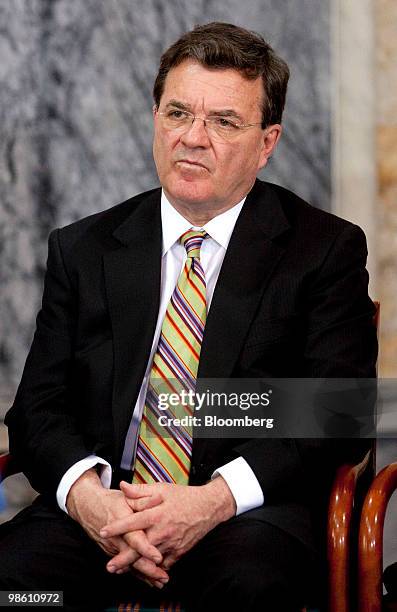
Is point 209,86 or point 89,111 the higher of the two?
point 89,111

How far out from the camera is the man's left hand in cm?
183

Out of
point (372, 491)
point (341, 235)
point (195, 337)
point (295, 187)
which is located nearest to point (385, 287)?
point (295, 187)

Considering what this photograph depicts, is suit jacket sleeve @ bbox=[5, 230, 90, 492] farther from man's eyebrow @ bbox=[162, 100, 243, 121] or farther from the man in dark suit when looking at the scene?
man's eyebrow @ bbox=[162, 100, 243, 121]

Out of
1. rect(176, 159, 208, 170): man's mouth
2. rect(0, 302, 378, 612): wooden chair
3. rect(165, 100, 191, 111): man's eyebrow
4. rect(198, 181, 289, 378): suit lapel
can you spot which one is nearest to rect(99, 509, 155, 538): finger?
rect(0, 302, 378, 612): wooden chair

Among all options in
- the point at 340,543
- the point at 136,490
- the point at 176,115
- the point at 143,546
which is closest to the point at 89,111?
the point at 176,115

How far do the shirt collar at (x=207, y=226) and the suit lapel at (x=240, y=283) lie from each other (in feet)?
0.07

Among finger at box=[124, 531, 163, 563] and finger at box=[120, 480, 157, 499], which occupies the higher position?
finger at box=[120, 480, 157, 499]

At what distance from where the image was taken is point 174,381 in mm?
2057

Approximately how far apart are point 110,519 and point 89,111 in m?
1.19

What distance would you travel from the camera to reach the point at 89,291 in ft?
6.92

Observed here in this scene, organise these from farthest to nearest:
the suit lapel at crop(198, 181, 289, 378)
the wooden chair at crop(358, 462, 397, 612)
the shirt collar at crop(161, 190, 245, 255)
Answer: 1. the shirt collar at crop(161, 190, 245, 255)
2. the suit lapel at crop(198, 181, 289, 378)
3. the wooden chair at crop(358, 462, 397, 612)

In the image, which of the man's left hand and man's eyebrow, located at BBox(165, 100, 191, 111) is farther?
man's eyebrow, located at BBox(165, 100, 191, 111)

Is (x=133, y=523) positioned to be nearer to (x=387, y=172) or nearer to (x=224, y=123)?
(x=224, y=123)

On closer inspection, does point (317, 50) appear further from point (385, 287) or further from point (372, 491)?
point (372, 491)
